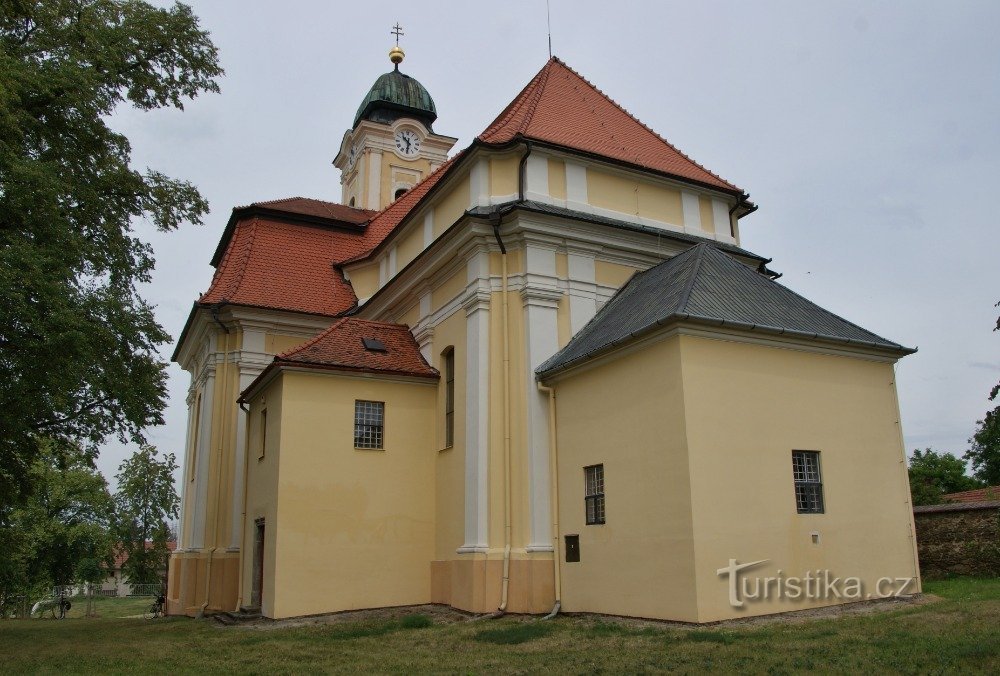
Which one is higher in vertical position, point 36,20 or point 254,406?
point 36,20

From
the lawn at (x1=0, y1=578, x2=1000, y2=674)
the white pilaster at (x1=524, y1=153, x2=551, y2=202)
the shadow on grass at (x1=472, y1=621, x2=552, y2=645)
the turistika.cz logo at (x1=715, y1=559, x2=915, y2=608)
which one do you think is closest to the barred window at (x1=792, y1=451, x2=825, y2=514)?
the turistika.cz logo at (x1=715, y1=559, x2=915, y2=608)

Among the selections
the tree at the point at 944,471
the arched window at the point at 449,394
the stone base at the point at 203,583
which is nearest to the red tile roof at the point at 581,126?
the arched window at the point at 449,394

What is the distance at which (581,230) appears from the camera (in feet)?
52.6

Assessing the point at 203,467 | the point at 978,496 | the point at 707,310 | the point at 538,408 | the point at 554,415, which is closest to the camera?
the point at 707,310

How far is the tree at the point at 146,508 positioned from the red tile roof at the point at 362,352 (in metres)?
37.1

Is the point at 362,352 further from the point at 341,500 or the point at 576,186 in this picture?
the point at 576,186

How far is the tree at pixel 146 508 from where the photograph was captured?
1950 inches

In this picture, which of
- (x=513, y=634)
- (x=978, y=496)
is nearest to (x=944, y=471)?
(x=978, y=496)

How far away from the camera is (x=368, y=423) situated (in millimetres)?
16547

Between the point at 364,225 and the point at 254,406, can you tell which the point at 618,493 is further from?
the point at 364,225

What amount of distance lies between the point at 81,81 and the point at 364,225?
44.3 feet

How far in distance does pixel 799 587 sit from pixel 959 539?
502 centimetres

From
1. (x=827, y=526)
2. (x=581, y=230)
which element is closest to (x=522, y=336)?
(x=581, y=230)

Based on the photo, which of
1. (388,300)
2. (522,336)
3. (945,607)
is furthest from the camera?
(388,300)
